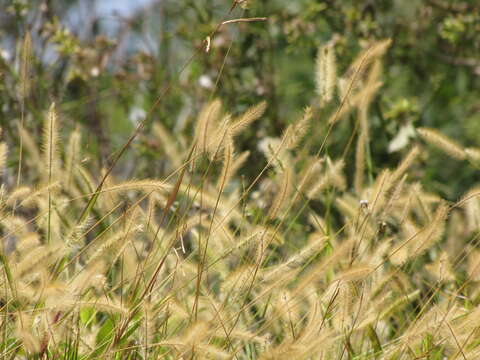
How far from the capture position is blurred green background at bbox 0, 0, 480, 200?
9.56ft

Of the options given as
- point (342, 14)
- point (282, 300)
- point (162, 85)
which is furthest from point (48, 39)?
point (282, 300)

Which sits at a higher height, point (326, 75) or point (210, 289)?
point (326, 75)

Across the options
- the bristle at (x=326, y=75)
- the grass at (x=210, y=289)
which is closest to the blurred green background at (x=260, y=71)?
the bristle at (x=326, y=75)

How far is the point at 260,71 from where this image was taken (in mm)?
3273

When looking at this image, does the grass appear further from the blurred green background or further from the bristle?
the blurred green background

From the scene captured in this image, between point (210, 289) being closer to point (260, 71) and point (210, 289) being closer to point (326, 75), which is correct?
point (326, 75)

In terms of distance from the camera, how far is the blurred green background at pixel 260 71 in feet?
9.56

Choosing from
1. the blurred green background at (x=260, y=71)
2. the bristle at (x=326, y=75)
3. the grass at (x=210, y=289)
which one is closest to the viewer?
the grass at (x=210, y=289)

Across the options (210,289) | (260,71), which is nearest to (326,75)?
(210,289)

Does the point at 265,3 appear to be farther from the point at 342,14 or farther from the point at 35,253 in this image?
the point at 35,253

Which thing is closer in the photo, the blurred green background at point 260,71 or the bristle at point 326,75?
the bristle at point 326,75

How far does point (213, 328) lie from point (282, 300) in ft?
0.56

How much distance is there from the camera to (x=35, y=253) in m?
1.48

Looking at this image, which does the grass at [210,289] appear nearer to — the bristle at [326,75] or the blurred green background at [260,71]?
the bristle at [326,75]
